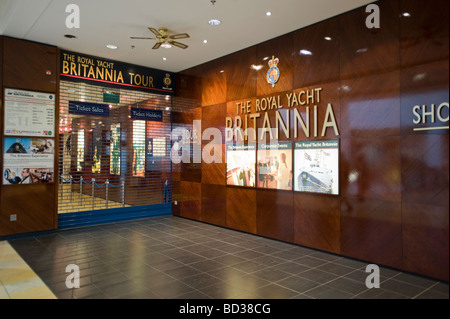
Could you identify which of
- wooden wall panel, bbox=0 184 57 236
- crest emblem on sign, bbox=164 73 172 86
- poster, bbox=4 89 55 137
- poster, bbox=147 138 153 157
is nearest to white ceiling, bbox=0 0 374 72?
poster, bbox=4 89 55 137

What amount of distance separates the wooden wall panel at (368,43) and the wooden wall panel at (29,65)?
5651 mm

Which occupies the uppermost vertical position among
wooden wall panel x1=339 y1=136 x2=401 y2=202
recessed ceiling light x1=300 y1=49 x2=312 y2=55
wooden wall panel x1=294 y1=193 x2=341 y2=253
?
recessed ceiling light x1=300 y1=49 x2=312 y2=55

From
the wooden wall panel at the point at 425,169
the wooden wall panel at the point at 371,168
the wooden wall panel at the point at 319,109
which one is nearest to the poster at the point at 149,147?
the wooden wall panel at the point at 319,109

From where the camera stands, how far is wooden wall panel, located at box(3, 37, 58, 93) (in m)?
5.96

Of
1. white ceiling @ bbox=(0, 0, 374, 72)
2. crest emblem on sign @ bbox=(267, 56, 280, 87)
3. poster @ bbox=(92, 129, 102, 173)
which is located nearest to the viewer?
white ceiling @ bbox=(0, 0, 374, 72)

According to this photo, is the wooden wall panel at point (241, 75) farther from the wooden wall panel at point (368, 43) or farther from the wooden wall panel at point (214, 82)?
the wooden wall panel at point (368, 43)

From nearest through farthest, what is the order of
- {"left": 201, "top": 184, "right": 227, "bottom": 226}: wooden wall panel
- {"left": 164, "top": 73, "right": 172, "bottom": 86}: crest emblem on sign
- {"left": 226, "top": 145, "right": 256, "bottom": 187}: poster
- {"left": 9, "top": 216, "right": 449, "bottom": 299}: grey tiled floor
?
1. {"left": 9, "top": 216, "right": 449, "bottom": 299}: grey tiled floor
2. {"left": 226, "top": 145, "right": 256, "bottom": 187}: poster
3. {"left": 201, "top": 184, "right": 227, "bottom": 226}: wooden wall panel
4. {"left": 164, "top": 73, "right": 172, "bottom": 86}: crest emblem on sign

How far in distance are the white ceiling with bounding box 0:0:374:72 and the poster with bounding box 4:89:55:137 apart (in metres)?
1.13

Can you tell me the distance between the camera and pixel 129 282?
12.7ft

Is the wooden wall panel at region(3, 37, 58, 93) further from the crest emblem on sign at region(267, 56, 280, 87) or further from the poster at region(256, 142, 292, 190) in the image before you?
the poster at region(256, 142, 292, 190)

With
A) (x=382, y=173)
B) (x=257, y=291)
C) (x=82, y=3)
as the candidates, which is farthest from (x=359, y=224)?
(x=82, y=3)

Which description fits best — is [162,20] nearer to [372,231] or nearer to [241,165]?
[241,165]

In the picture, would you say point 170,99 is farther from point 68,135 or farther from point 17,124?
point 17,124

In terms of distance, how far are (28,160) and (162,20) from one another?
3799 millimetres
